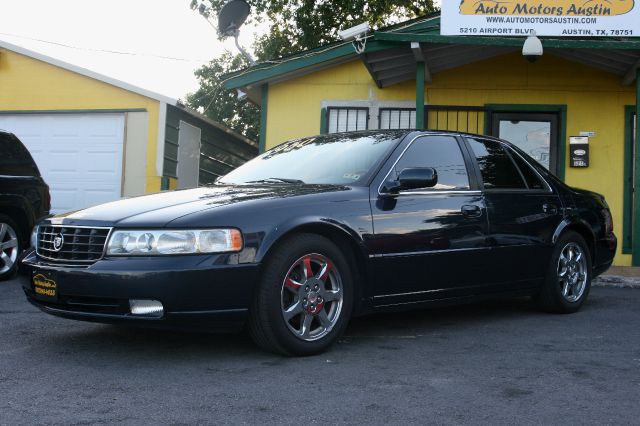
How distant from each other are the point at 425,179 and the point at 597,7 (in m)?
5.83

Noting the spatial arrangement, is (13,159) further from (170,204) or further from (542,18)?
(542,18)

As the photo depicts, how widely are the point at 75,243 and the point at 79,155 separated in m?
11.2

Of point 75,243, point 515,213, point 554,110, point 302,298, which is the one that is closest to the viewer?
point 75,243

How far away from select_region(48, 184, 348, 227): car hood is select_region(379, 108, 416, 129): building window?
714cm

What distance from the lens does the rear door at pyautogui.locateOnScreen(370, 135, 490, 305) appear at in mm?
5090

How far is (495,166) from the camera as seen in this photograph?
625cm

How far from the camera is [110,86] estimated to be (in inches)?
598

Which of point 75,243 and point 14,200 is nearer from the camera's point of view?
point 75,243

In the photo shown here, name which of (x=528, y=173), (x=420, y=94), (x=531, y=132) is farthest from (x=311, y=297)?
(x=531, y=132)

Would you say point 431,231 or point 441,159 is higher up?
point 441,159

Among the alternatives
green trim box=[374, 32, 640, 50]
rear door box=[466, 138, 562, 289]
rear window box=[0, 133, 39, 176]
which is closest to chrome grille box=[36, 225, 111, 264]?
rear door box=[466, 138, 562, 289]

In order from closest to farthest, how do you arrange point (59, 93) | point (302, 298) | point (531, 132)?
point (302, 298) → point (531, 132) → point (59, 93)

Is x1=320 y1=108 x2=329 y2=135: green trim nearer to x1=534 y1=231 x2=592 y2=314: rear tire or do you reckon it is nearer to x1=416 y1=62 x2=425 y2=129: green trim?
x1=416 y1=62 x2=425 y2=129: green trim

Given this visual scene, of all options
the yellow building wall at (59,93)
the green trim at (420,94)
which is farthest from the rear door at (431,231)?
the yellow building wall at (59,93)
